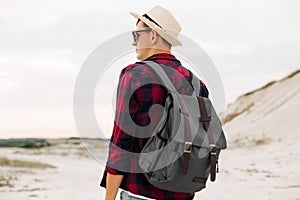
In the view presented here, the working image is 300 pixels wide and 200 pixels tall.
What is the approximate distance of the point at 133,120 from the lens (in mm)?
2943

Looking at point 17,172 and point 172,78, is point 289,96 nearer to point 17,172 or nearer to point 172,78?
point 17,172

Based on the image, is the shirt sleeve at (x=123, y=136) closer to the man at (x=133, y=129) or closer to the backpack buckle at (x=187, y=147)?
the man at (x=133, y=129)

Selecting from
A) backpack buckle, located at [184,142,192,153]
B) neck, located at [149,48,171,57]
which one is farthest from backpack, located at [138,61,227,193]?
neck, located at [149,48,171,57]

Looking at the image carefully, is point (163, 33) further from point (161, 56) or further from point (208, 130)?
point (208, 130)

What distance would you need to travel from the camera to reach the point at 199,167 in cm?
299

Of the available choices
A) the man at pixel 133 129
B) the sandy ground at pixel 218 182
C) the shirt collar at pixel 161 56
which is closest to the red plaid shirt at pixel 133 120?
the man at pixel 133 129

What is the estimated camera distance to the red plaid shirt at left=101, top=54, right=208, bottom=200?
2941 millimetres

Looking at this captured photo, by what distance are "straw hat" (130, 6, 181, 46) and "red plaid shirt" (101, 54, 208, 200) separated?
24cm

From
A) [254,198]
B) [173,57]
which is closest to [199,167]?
[173,57]

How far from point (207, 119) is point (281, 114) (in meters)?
30.8

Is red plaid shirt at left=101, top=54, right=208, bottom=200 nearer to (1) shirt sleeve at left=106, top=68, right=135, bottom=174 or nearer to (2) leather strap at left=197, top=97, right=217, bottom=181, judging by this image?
(1) shirt sleeve at left=106, top=68, right=135, bottom=174

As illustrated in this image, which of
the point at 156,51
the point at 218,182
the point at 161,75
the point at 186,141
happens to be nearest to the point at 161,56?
the point at 156,51

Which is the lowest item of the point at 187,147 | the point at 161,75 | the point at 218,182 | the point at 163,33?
the point at 218,182

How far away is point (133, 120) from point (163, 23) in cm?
62
